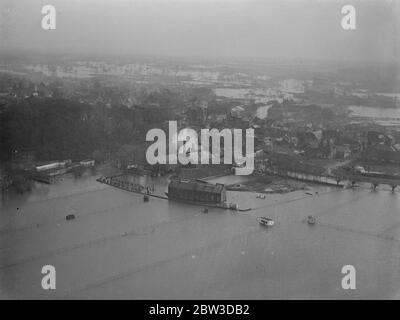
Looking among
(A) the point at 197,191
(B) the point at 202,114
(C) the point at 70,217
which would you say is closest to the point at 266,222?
(A) the point at 197,191

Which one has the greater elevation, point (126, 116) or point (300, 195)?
point (126, 116)

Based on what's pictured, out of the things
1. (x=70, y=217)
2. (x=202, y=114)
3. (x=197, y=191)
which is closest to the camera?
(x=70, y=217)

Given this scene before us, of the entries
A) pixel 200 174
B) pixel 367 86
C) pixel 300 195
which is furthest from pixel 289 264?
pixel 367 86

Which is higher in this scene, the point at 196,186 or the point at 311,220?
the point at 196,186

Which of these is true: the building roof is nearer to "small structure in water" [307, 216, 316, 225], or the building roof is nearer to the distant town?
the distant town

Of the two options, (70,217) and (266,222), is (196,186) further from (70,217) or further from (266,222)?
(70,217)

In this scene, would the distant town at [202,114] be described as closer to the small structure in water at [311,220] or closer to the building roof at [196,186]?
the building roof at [196,186]

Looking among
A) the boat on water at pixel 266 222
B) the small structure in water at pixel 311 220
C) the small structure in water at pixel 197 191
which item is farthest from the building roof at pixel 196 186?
the small structure in water at pixel 311 220

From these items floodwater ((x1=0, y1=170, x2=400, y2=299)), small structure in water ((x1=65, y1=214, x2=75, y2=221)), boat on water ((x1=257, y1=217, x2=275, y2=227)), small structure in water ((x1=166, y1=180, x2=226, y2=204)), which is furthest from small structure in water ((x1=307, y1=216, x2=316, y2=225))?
small structure in water ((x1=65, y1=214, x2=75, y2=221))
